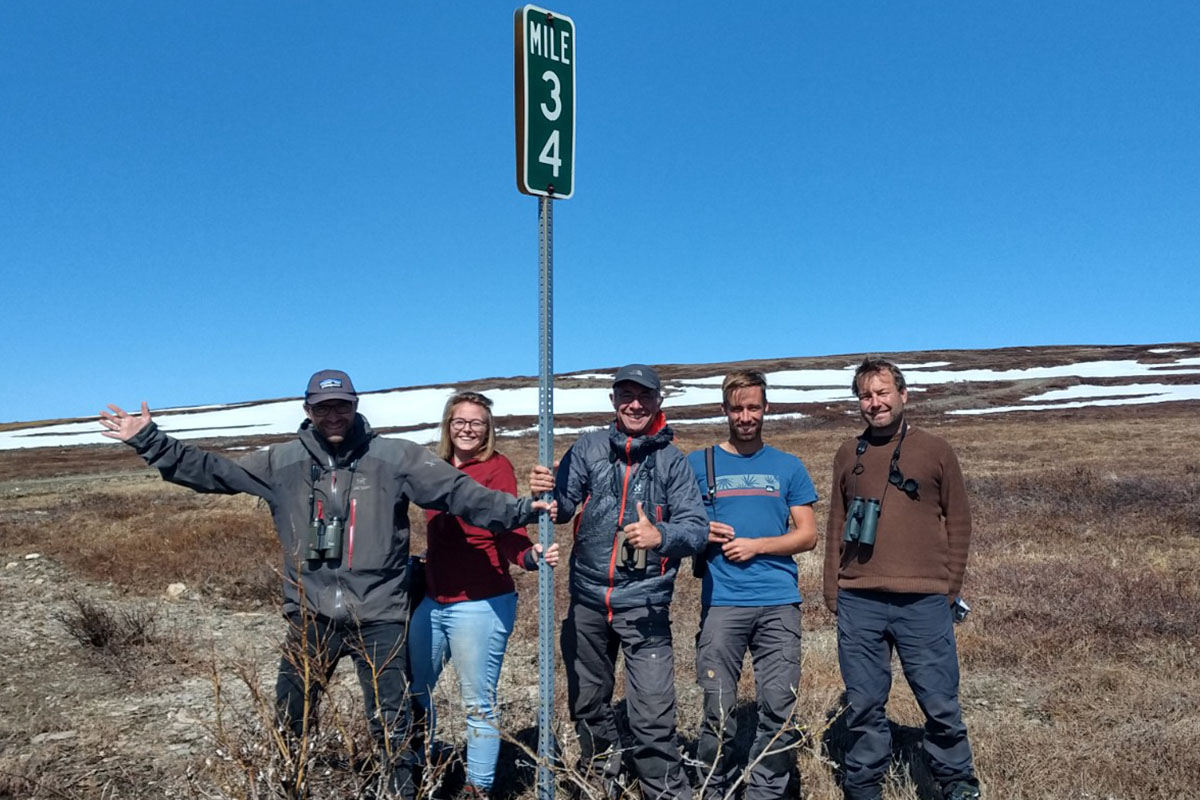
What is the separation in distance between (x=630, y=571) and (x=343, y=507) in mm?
1267

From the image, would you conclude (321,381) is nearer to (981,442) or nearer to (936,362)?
(981,442)

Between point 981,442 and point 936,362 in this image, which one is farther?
point 936,362

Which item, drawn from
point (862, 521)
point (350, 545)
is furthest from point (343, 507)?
point (862, 521)

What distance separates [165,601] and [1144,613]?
9.50m

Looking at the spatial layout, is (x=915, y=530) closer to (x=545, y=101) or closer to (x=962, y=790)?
(x=962, y=790)

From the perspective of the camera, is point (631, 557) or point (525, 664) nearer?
point (631, 557)

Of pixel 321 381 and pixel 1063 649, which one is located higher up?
pixel 321 381

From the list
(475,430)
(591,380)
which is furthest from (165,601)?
(591,380)

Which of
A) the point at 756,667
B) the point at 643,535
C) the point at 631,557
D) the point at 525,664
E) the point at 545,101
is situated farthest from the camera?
the point at 525,664

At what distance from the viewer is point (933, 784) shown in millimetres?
3982

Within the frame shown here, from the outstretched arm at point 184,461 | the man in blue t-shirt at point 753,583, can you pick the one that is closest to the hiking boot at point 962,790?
the man in blue t-shirt at point 753,583

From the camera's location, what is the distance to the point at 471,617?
3629 mm

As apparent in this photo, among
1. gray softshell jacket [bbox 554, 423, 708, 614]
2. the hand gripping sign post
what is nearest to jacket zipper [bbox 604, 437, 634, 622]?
gray softshell jacket [bbox 554, 423, 708, 614]

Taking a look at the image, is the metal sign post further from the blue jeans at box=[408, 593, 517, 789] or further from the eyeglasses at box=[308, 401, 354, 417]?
the eyeglasses at box=[308, 401, 354, 417]
